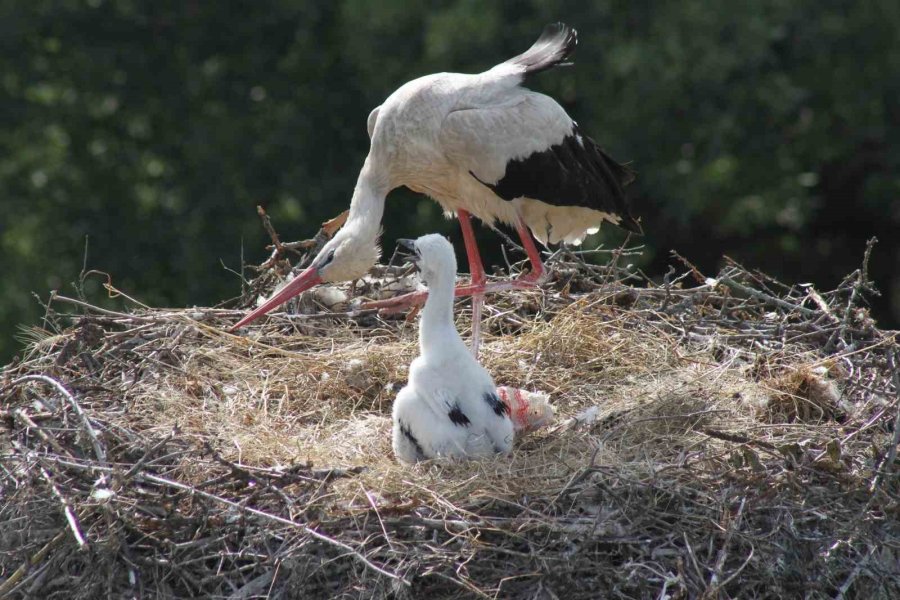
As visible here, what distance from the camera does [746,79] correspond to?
12.1 meters

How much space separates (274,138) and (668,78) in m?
3.59

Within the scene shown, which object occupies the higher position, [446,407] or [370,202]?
[370,202]

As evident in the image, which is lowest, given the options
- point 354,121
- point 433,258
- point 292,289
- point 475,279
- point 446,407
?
point 354,121

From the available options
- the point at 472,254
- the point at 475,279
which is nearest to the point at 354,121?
the point at 472,254

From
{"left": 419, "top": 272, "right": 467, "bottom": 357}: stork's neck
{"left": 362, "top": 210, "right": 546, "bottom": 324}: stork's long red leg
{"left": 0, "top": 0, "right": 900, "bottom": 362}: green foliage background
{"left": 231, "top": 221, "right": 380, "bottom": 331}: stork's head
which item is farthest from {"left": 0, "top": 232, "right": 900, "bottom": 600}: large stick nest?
{"left": 0, "top": 0, "right": 900, "bottom": 362}: green foliage background

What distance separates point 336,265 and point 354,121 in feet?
22.8

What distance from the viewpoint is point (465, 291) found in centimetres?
648

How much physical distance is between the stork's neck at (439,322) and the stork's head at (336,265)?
2.20 feet

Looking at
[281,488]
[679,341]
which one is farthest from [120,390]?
[679,341]

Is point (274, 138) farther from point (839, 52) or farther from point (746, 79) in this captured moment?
point (839, 52)

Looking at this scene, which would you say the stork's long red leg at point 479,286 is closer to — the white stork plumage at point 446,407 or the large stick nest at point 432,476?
the large stick nest at point 432,476

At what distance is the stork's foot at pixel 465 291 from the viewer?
6332 mm

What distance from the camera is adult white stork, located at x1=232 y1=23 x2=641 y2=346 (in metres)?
6.30

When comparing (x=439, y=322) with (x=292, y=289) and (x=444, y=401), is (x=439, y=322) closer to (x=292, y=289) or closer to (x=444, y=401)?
(x=444, y=401)
